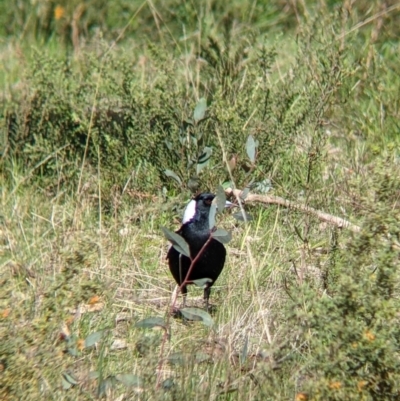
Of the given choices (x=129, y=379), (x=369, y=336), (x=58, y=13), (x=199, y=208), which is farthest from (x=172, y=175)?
(x=58, y=13)

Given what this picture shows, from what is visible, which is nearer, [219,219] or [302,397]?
[302,397]

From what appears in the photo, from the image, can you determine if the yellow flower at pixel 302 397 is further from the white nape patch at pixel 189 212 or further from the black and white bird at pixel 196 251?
the white nape patch at pixel 189 212

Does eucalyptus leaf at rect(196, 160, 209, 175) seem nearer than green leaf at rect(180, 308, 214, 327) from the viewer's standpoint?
No

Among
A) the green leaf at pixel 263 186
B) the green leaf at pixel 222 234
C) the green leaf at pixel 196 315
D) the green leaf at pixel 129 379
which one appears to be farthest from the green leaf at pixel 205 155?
the green leaf at pixel 129 379

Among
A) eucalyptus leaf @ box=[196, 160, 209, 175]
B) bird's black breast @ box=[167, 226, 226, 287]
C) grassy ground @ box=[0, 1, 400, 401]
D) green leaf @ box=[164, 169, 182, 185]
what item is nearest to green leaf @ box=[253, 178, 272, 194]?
grassy ground @ box=[0, 1, 400, 401]

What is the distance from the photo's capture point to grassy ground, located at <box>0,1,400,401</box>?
3148 mm

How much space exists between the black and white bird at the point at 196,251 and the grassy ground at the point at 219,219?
10 centimetres

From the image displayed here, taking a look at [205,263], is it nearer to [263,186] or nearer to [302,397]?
[263,186]

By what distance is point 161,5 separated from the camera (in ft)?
25.1

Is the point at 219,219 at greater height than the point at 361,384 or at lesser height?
lesser

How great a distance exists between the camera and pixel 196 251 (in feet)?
14.8

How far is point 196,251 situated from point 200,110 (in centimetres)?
79

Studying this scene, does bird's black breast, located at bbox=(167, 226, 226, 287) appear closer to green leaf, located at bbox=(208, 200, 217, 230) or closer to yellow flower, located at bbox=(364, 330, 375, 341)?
green leaf, located at bbox=(208, 200, 217, 230)

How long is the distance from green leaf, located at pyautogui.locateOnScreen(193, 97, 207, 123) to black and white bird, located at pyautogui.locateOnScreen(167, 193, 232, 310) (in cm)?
48
